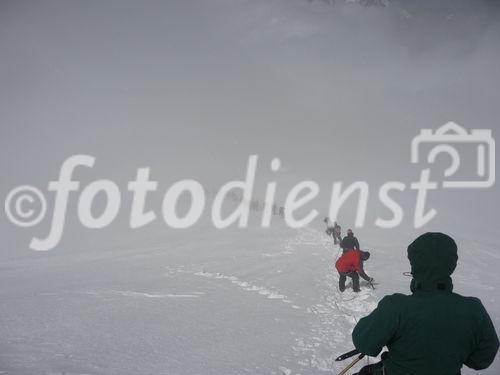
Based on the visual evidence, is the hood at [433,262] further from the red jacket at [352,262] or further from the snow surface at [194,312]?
the red jacket at [352,262]

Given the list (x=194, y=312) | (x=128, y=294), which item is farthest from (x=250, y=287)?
(x=128, y=294)

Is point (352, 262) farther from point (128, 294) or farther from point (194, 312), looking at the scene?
point (128, 294)

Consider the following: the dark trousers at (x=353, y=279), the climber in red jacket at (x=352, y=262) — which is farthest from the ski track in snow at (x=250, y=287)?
the climber in red jacket at (x=352, y=262)

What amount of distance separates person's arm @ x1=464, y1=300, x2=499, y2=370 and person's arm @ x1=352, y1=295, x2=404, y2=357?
22.0 inches

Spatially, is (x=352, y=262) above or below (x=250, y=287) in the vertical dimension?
above

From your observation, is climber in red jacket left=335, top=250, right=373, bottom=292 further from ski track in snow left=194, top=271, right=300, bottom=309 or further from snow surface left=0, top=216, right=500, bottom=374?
ski track in snow left=194, top=271, right=300, bottom=309

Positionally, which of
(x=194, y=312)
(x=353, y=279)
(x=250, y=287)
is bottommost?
(x=194, y=312)

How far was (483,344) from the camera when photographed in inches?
92.8

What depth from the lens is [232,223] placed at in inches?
1293

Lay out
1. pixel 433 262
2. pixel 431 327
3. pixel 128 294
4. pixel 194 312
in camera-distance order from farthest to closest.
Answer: pixel 128 294 < pixel 194 312 < pixel 433 262 < pixel 431 327

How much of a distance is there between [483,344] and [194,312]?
7.41m

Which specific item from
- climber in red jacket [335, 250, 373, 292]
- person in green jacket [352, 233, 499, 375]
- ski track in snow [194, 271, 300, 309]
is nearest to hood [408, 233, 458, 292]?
person in green jacket [352, 233, 499, 375]

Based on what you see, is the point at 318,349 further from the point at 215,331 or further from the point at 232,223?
the point at 232,223

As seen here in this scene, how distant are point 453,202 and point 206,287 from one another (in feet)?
295
